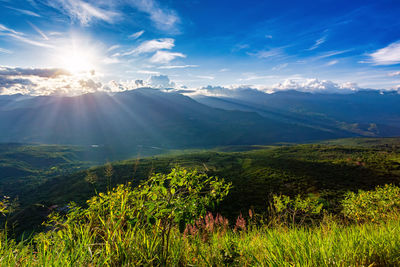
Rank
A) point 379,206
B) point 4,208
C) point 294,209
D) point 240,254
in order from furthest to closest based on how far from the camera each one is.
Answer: point 379,206 < point 294,209 < point 4,208 < point 240,254

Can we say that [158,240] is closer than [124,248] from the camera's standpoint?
No

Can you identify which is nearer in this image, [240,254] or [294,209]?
[240,254]

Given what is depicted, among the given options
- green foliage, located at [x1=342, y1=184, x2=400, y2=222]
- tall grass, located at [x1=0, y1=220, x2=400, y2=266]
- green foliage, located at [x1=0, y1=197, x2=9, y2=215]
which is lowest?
green foliage, located at [x1=342, y1=184, x2=400, y2=222]

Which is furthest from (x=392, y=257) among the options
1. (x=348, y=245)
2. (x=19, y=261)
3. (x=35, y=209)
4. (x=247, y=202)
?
(x=35, y=209)

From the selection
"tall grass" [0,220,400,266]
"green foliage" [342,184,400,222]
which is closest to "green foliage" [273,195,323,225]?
"green foliage" [342,184,400,222]

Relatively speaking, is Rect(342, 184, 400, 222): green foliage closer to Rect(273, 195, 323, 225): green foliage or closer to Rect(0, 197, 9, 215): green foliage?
Rect(273, 195, 323, 225): green foliage

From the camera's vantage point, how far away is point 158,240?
3.54 metres

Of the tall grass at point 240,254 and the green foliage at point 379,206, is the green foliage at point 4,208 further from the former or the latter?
the green foliage at point 379,206

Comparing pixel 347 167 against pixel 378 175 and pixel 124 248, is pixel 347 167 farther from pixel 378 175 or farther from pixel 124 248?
pixel 124 248

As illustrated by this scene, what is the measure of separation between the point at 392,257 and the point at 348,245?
0.64 m

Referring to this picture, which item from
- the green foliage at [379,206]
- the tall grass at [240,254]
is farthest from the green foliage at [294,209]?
the tall grass at [240,254]

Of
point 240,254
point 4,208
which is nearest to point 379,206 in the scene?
point 240,254

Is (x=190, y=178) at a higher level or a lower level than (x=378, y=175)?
higher

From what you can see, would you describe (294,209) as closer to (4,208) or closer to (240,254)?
(240,254)
